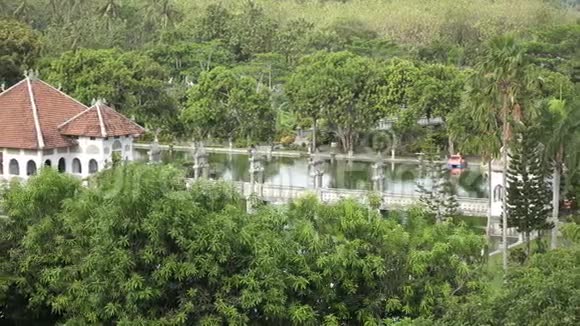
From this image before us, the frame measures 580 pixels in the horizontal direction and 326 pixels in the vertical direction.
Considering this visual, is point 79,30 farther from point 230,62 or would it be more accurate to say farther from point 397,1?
point 397,1

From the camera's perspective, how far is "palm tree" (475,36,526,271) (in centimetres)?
2827

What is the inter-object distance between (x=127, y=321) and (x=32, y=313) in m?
4.19

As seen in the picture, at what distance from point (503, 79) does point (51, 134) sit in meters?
16.2

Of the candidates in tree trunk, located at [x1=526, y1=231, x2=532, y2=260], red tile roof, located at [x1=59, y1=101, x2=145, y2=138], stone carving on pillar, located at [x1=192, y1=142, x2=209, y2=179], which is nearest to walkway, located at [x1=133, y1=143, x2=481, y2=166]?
stone carving on pillar, located at [x1=192, y1=142, x2=209, y2=179]

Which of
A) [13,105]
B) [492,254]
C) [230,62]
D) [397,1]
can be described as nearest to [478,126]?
[492,254]

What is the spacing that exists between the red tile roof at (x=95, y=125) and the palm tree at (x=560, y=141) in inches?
599

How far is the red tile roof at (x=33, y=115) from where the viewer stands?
115ft

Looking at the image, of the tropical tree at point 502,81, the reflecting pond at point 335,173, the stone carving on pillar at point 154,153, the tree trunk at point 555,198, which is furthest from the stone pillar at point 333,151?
the tropical tree at point 502,81

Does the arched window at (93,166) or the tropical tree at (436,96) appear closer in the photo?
the arched window at (93,166)

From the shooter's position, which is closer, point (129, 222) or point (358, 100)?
point (129, 222)

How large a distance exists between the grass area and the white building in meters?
52.5

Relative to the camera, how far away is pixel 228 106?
52.2 m

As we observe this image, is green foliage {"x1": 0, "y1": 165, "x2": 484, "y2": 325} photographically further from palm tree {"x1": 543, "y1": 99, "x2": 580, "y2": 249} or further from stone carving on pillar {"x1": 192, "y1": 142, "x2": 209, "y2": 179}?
stone carving on pillar {"x1": 192, "y1": 142, "x2": 209, "y2": 179}

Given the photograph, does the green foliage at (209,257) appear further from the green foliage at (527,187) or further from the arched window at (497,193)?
the arched window at (497,193)
